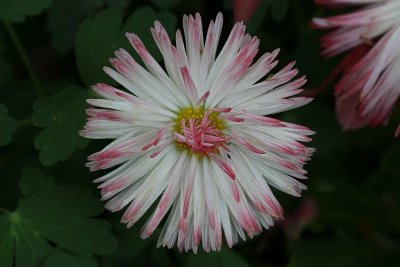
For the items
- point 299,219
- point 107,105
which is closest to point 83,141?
point 107,105

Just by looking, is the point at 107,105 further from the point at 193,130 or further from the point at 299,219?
the point at 299,219

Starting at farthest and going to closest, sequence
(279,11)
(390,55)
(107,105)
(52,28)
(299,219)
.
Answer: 1. (299,219)
2. (52,28)
3. (279,11)
4. (390,55)
5. (107,105)

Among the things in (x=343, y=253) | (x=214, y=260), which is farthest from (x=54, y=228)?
(x=343, y=253)

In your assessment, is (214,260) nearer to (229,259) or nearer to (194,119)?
(229,259)

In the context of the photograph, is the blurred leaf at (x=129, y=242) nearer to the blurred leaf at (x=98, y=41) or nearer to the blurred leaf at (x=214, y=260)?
the blurred leaf at (x=214, y=260)

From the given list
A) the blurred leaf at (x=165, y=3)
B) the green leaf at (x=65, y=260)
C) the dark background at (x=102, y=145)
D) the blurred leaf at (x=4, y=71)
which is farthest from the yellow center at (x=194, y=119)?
the blurred leaf at (x=4, y=71)

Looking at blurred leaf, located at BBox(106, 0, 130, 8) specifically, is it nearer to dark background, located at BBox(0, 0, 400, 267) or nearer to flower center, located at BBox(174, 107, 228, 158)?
dark background, located at BBox(0, 0, 400, 267)
